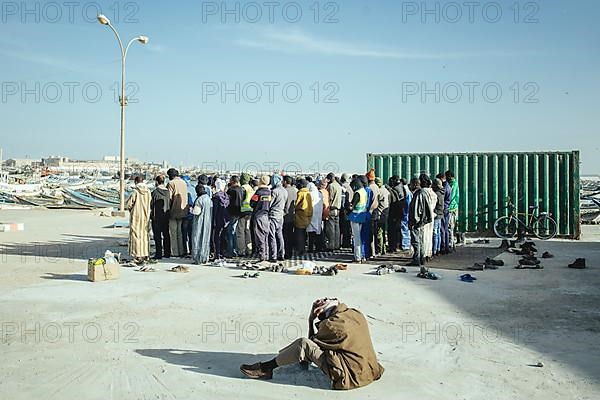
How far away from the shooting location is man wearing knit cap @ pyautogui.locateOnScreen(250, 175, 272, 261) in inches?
484

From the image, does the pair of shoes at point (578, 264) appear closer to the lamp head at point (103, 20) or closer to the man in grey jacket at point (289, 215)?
the man in grey jacket at point (289, 215)

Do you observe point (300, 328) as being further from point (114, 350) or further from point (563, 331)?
point (563, 331)

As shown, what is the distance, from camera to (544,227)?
56.3 ft

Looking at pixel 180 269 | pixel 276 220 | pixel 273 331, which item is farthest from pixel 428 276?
pixel 180 269

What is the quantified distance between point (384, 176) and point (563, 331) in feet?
42.5

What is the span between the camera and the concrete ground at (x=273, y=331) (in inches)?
204

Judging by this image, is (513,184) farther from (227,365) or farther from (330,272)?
(227,365)

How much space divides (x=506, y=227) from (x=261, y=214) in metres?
8.88

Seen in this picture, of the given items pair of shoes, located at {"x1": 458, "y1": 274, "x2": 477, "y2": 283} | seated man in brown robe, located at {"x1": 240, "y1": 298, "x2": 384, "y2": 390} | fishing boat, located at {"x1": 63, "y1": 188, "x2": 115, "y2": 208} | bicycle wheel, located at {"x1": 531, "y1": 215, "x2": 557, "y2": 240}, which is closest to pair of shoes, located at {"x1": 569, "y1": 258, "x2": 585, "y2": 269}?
pair of shoes, located at {"x1": 458, "y1": 274, "x2": 477, "y2": 283}

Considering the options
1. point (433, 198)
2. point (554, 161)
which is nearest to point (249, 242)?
point (433, 198)

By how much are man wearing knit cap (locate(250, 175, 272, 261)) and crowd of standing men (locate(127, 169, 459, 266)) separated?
0.02 meters

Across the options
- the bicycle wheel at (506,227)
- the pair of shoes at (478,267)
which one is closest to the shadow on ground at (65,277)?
the pair of shoes at (478,267)

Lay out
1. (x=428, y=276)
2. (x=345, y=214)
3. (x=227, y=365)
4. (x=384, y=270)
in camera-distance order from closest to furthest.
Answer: (x=227, y=365) < (x=428, y=276) < (x=384, y=270) < (x=345, y=214)

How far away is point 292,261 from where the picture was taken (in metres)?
12.7
